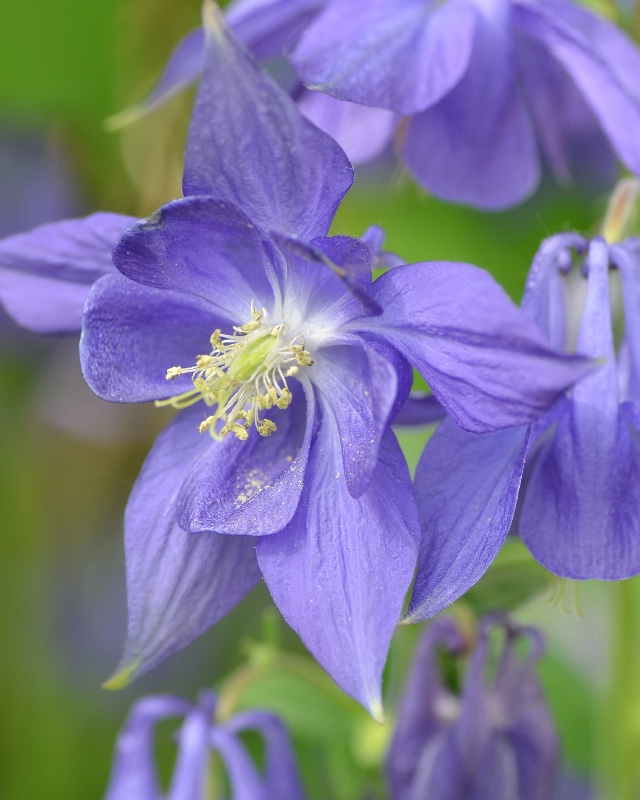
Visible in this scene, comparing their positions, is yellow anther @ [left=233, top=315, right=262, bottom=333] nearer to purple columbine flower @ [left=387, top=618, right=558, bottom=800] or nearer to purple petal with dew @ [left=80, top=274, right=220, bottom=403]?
purple petal with dew @ [left=80, top=274, right=220, bottom=403]

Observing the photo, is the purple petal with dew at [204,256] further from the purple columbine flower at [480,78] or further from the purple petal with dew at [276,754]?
the purple petal with dew at [276,754]

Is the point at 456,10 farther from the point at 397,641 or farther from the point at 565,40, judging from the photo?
the point at 397,641

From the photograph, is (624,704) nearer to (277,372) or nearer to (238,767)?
(238,767)

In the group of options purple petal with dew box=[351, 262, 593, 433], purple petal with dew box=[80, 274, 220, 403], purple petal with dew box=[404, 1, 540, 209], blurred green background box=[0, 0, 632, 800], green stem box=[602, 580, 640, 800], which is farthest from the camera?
blurred green background box=[0, 0, 632, 800]

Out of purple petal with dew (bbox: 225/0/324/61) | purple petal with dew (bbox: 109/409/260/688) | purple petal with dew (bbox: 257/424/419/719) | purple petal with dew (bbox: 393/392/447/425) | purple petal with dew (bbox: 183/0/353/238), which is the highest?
purple petal with dew (bbox: 183/0/353/238)

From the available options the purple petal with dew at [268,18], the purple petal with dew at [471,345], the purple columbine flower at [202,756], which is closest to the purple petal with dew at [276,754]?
the purple columbine flower at [202,756]

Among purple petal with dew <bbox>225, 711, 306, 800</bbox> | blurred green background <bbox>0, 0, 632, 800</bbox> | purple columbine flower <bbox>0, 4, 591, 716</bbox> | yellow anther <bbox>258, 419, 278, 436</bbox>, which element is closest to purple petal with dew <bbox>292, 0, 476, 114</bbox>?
purple columbine flower <bbox>0, 4, 591, 716</bbox>
